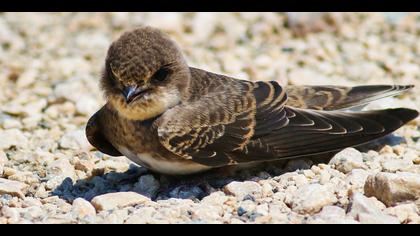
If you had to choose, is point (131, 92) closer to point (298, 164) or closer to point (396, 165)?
point (298, 164)

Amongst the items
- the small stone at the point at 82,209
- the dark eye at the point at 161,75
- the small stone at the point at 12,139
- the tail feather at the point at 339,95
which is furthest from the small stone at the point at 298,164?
the small stone at the point at 12,139

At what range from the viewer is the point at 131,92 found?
687 cm

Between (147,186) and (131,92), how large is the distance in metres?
0.84

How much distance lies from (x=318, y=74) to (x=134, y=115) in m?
3.87

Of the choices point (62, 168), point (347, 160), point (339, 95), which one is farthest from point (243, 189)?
point (339, 95)

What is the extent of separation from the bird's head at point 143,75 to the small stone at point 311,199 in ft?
4.64

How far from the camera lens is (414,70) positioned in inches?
411

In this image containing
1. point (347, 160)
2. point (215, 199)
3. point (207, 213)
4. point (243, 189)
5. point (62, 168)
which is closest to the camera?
point (207, 213)

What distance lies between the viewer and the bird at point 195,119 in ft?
22.9

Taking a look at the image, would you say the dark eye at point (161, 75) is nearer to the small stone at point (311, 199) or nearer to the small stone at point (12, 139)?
the small stone at point (311, 199)

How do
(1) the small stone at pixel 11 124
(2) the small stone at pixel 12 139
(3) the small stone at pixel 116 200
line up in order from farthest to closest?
(1) the small stone at pixel 11 124 → (2) the small stone at pixel 12 139 → (3) the small stone at pixel 116 200

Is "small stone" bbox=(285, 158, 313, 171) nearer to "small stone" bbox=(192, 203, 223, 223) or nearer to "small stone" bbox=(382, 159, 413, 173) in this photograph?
"small stone" bbox=(382, 159, 413, 173)
